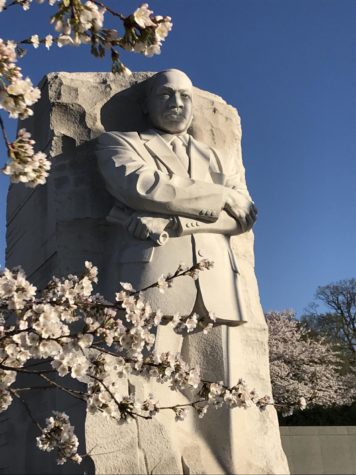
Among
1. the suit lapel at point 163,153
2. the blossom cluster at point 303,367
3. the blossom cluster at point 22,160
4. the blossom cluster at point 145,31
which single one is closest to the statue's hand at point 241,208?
the suit lapel at point 163,153

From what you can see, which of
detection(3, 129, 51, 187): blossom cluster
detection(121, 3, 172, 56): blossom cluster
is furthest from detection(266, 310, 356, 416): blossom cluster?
detection(3, 129, 51, 187): blossom cluster

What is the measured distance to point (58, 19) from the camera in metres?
2.32

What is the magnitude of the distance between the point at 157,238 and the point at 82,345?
2165mm

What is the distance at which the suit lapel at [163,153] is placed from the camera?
16.5 feet

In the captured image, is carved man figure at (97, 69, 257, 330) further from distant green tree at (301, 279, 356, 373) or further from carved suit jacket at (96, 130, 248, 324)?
distant green tree at (301, 279, 356, 373)

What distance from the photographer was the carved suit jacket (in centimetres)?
457

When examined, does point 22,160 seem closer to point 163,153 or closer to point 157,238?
point 157,238

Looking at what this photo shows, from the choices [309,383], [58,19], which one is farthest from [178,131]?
[309,383]

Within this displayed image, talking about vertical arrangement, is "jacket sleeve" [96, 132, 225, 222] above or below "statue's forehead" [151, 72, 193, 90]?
below

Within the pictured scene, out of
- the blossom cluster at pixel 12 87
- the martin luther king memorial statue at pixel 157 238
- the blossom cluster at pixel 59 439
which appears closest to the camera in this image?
the blossom cluster at pixel 12 87

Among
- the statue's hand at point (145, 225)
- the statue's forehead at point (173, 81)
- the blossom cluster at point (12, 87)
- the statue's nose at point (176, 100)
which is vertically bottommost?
the blossom cluster at point (12, 87)

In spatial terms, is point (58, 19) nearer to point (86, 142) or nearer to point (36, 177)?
point (36, 177)

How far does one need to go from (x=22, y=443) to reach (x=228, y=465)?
5.04ft

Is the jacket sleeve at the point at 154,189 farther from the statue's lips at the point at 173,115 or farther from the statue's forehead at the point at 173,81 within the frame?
the statue's forehead at the point at 173,81
